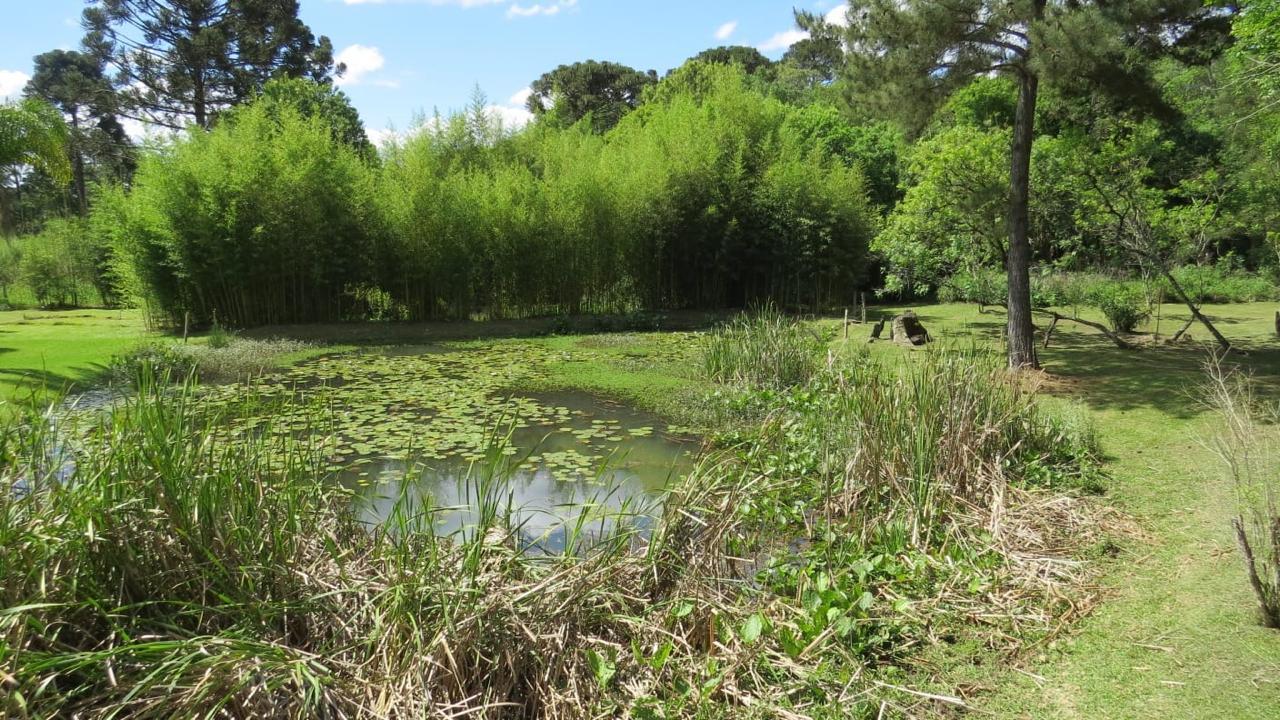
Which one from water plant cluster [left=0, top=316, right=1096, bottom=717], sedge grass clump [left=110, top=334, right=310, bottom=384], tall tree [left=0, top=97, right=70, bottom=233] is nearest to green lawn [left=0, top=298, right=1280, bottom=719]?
water plant cluster [left=0, top=316, right=1096, bottom=717]

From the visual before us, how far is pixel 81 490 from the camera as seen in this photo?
7.14 feet

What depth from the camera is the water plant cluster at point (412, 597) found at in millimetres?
1993

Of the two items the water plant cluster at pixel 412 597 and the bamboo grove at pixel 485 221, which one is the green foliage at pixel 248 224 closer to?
the bamboo grove at pixel 485 221

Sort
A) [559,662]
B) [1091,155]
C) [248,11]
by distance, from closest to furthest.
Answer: [559,662], [1091,155], [248,11]

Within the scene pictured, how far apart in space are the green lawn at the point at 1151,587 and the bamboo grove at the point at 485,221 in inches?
155

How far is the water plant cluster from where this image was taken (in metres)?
1.99

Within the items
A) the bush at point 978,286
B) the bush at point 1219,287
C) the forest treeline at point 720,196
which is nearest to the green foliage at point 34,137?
the forest treeline at point 720,196

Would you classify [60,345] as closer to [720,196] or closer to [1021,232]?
[720,196]

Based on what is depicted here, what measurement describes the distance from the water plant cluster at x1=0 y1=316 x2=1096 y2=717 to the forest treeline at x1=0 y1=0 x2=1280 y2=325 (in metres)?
4.89

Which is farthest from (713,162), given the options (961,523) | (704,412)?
(961,523)

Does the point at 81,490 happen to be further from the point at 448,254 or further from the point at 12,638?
the point at 448,254

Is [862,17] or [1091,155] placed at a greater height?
[862,17]

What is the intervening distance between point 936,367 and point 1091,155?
5146 mm

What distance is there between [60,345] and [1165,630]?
483 inches
